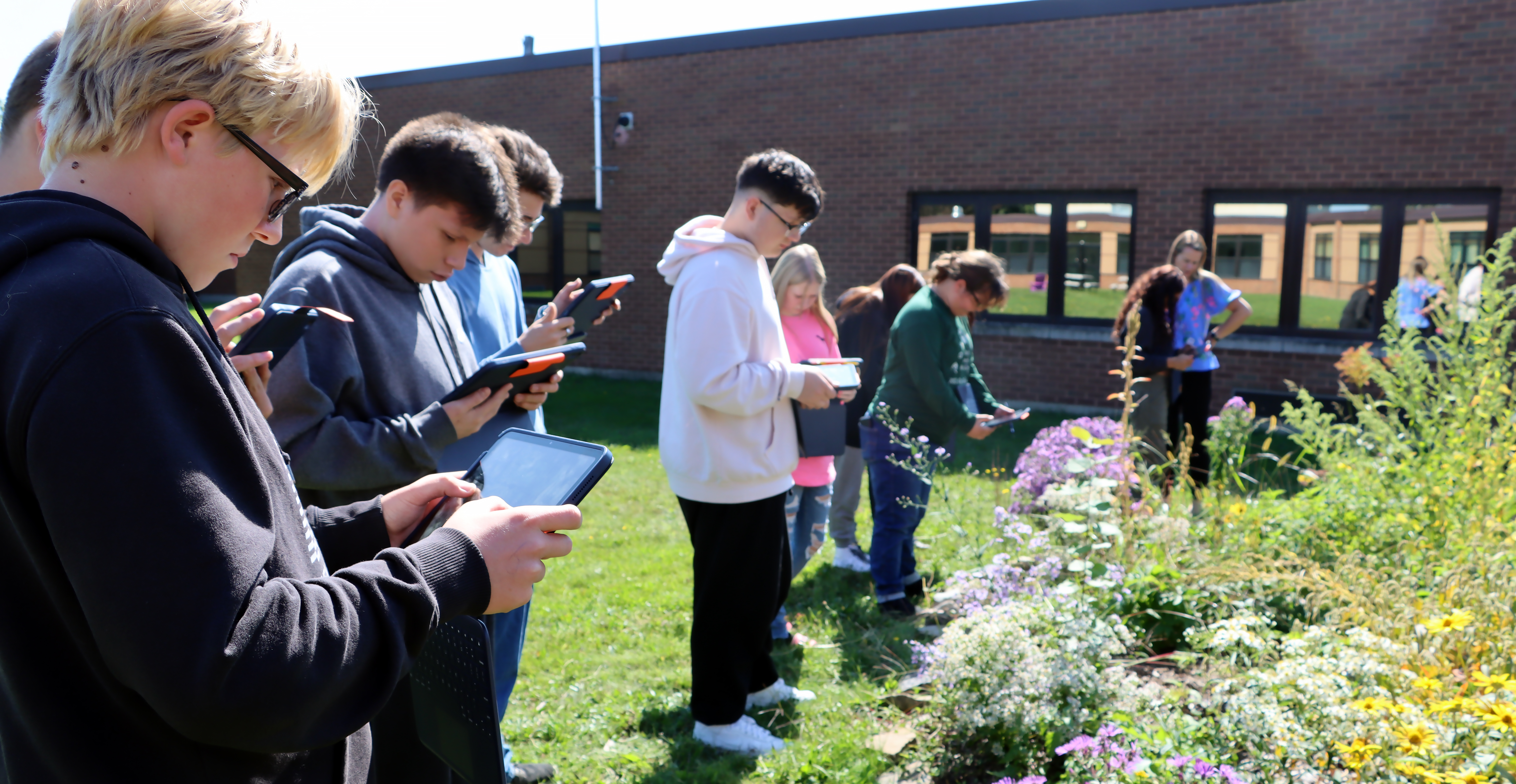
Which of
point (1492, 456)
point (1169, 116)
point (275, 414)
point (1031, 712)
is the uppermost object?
point (1169, 116)

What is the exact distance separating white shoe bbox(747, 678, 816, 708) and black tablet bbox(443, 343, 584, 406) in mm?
1750

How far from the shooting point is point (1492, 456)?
3.01 meters

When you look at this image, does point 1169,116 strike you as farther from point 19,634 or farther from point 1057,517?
point 19,634

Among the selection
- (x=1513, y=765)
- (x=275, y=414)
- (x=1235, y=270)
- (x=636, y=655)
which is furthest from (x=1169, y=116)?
(x=275, y=414)

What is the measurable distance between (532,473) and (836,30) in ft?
36.7

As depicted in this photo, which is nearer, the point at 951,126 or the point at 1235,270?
the point at 1235,270

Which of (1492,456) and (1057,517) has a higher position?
(1492,456)


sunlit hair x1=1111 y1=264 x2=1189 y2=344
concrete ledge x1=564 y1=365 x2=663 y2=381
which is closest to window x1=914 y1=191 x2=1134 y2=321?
sunlit hair x1=1111 y1=264 x2=1189 y2=344

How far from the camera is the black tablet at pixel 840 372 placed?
354 cm

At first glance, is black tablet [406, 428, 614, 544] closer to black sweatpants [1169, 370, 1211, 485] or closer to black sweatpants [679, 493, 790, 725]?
black sweatpants [679, 493, 790, 725]

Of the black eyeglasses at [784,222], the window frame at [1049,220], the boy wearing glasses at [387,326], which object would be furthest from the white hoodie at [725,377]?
the window frame at [1049,220]

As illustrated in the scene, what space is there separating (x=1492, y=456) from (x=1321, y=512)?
0.75m

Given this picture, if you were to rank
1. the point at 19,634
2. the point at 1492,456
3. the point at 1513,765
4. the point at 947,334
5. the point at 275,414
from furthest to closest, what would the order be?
the point at 947,334
the point at 1492,456
the point at 275,414
the point at 1513,765
the point at 19,634

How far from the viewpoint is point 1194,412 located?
22.1ft
